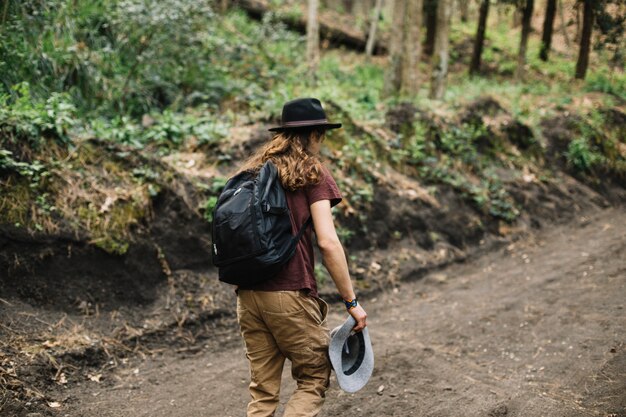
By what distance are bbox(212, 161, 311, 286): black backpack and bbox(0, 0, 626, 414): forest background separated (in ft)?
8.05

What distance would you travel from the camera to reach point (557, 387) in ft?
15.0

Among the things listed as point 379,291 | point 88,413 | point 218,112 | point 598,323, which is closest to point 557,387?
point 598,323

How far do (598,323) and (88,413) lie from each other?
5.01m

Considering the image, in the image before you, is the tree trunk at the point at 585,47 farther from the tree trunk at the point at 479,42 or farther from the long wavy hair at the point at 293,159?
the long wavy hair at the point at 293,159

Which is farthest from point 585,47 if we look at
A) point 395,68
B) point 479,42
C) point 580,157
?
point 395,68

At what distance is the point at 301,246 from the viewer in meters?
3.25

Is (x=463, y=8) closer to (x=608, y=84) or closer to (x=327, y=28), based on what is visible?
(x=327, y=28)

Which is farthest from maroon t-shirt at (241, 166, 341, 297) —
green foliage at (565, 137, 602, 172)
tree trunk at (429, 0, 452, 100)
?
green foliage at (565, 137, 602, 172)

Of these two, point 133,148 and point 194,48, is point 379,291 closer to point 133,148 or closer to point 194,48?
point 133,148

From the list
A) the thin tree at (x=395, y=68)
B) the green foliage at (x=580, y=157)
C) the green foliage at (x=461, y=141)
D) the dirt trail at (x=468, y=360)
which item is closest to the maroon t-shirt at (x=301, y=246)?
the dirt trail at (x=468, y=360)

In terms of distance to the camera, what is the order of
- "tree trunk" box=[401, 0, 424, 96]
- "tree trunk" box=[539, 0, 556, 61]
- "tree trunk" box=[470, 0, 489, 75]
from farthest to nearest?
"tree trunk" box=[539, 0, 556, 61]
"tree trunk" box=[470, 0, 489, 75]
"tree trunk" box=[401, 0, 424, 96]

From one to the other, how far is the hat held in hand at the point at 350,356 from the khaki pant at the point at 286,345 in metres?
0.08

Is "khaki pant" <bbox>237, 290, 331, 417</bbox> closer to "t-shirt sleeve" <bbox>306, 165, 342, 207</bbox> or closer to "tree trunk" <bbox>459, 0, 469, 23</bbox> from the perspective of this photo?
"t-shirt sleeve" <bbox>306, 165, 342, 207</bbox>

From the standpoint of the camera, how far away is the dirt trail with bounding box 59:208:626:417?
4.42 metres
